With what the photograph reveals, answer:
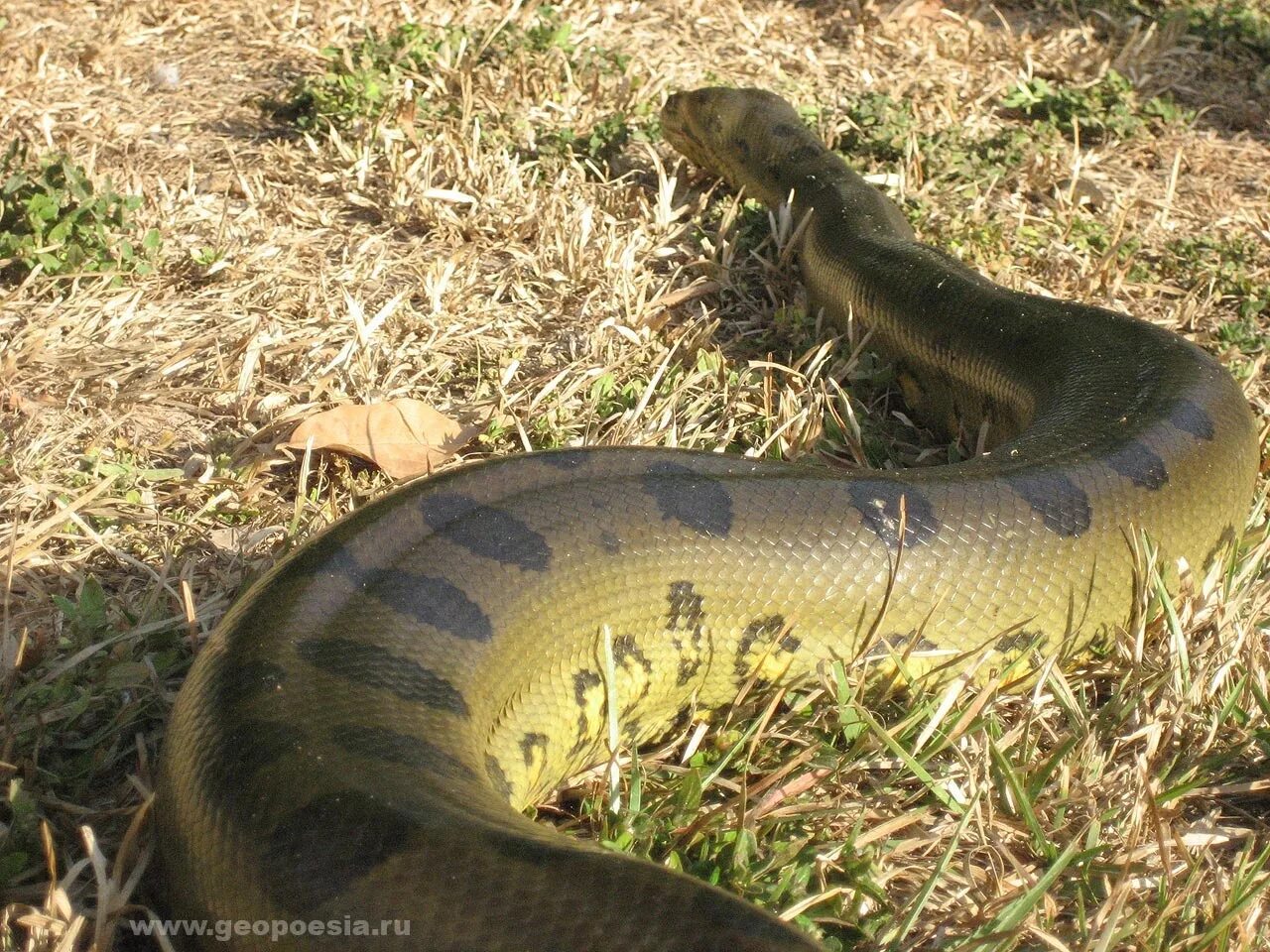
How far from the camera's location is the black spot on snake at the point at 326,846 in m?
2.07

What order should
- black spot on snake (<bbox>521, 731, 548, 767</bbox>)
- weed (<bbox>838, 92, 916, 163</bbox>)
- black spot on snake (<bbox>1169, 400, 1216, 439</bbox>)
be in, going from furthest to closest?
1. weed (<bbox>838, 92, 916, 163</bbox>)
2. black spot on snake (<bbox>1169, 400, 1216, 439</bbox>)
3. black spot on snake (<bbox>521, 731, 548, 767</bbox>)

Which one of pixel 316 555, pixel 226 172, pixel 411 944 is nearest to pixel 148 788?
pixel 316 555

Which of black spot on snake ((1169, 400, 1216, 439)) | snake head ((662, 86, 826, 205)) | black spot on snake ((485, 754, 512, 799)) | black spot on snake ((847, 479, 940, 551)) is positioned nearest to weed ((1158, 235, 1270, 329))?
black spot on snake ((1169, 400, 1216, 439))

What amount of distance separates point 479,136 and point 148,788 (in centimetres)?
372

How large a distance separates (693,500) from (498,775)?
846mm

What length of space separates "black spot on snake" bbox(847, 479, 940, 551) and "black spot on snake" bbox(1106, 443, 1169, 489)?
616mm

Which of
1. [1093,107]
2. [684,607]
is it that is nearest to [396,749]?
[684,607]

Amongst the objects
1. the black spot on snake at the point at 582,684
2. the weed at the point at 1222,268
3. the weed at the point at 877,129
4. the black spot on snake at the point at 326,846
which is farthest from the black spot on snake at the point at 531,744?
the weed at the point at 877,129

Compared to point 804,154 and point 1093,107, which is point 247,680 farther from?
point 1093,107

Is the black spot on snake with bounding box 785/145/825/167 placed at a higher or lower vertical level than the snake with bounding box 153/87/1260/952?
higher

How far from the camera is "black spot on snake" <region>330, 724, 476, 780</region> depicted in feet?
7.62

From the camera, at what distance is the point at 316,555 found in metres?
2.79

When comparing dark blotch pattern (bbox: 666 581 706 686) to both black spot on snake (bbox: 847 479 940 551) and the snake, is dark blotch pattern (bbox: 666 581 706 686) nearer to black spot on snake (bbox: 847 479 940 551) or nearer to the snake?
the snake

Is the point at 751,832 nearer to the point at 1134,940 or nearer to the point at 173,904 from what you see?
the point at 1134,940
